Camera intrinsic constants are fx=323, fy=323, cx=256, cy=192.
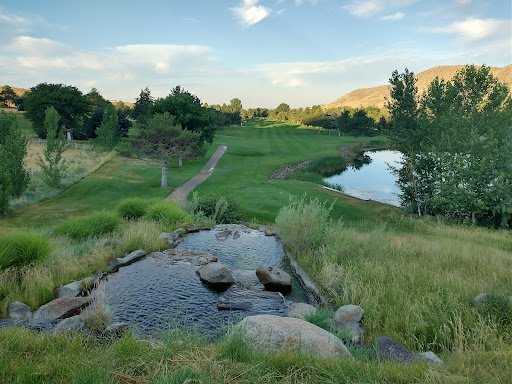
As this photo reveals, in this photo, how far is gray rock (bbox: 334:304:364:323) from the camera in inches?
232

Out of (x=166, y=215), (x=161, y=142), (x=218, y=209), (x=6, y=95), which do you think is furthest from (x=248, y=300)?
(x=6, y=95)

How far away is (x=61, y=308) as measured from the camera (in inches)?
252

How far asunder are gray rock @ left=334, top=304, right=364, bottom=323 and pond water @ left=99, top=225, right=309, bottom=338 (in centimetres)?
149

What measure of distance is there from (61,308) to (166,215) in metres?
7.33

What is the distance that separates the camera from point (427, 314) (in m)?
5.68

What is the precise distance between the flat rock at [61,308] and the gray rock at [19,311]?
0.14 metres

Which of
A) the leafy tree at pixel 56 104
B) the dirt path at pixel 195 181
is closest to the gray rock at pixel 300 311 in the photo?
the dirt path at pixel 195 181

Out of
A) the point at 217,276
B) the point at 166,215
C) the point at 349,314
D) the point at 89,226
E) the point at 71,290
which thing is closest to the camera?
the point at 349,314

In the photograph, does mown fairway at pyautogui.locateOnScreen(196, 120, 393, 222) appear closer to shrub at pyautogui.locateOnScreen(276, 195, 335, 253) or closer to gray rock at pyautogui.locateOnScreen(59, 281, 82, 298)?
shrub at pyautogui.locateOnScreen(276, 195, 335, 253)

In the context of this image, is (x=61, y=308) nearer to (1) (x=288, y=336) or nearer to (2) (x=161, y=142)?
(1) (x=288, y=336)

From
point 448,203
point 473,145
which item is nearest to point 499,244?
point 448,203

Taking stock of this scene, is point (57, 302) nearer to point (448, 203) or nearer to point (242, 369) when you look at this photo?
point (242, 369)

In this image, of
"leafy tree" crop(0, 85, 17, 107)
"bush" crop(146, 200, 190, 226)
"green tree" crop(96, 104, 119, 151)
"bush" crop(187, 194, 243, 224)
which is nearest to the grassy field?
"bush" crop(146, 200, 190, 226)

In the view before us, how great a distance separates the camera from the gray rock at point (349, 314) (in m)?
5.90
